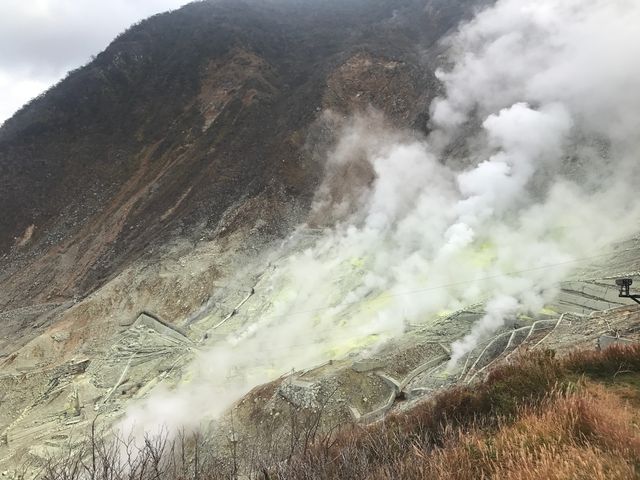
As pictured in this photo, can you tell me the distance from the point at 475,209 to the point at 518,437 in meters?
16.7

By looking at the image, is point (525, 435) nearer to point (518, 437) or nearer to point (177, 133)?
point (518, 437)

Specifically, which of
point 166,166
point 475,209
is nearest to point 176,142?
point 166,166

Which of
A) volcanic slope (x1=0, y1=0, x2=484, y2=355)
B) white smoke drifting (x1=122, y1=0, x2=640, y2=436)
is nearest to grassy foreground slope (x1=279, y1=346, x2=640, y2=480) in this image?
white smoke drifting (x1=122, y1=0, x2=640, y2=436)

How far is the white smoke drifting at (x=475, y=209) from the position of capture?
54.6 ft

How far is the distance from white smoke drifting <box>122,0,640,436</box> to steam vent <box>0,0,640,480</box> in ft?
0.40

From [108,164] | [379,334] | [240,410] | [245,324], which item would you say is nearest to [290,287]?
[245,324]

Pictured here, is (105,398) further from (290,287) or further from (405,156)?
(405,156)

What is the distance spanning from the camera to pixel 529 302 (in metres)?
15.1

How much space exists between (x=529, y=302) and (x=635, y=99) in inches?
445

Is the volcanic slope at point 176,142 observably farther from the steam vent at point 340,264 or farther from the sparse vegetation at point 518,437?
the sparse vegetation at point 518,437

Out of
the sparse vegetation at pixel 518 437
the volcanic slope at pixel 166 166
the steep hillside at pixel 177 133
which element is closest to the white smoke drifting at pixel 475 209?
the volcanic slope at pixel 166 166

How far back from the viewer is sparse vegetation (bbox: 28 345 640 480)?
427 cm

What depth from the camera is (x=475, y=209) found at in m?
20.5

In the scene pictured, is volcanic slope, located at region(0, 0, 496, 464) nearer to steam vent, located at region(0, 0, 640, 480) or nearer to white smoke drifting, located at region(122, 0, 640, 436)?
steam vent, located at region(0, 0, 640, 480)
